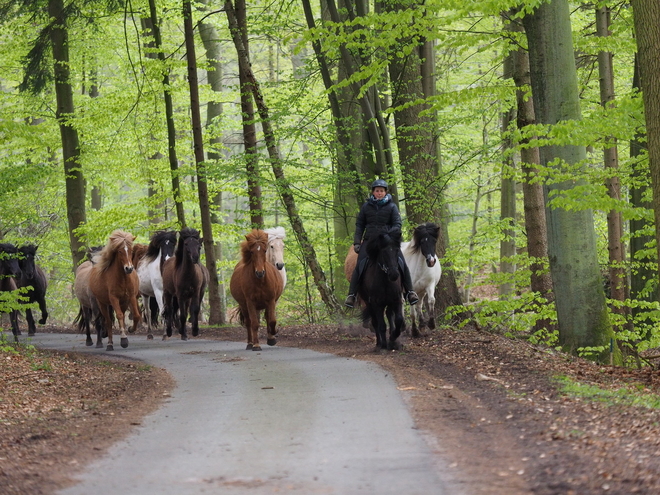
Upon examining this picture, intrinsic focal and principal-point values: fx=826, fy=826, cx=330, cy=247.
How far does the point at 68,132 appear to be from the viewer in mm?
26312

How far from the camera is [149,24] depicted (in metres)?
30.1

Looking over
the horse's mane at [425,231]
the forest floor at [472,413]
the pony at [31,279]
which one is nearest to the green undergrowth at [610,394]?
the forest floor at [472,413]

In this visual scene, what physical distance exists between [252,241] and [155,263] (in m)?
6.38

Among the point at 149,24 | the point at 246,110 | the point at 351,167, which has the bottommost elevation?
the point at 351,167

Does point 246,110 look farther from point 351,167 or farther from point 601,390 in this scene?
point 601,390

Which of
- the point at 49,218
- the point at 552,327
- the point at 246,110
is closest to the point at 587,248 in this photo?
the point at 552,327

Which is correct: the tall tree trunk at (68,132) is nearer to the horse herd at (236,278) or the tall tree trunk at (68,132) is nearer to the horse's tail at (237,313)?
the horse herd at (236,278)

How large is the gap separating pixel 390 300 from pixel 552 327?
5.79 meters

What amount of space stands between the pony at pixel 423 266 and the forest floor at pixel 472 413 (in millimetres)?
1349

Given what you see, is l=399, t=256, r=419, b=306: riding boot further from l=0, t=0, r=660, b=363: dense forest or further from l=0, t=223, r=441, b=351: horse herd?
l=0, t=0, r=660, b=363: dense forest

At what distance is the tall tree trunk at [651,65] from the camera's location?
9.51m

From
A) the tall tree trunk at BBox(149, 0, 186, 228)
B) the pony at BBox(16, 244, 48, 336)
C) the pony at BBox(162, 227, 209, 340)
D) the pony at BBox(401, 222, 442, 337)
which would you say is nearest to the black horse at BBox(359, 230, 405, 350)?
the pony at BBox(401, 222, 442, 337)

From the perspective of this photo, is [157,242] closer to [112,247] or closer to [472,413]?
[112,247]

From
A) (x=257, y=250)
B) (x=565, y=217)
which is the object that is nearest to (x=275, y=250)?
Result: (x=257, y=250)
